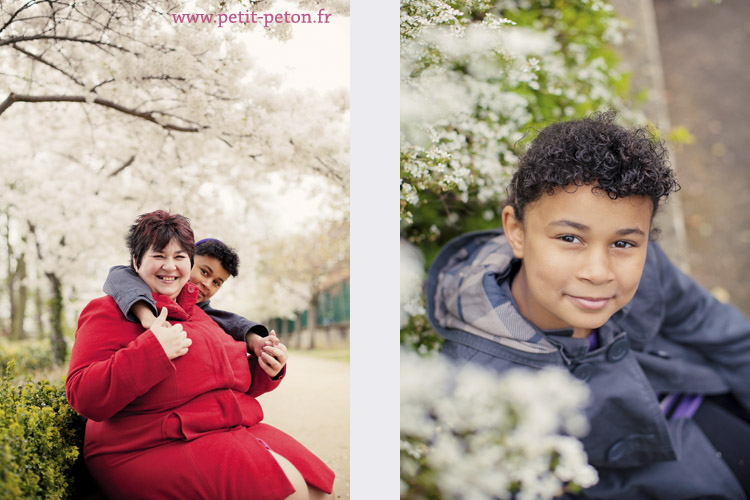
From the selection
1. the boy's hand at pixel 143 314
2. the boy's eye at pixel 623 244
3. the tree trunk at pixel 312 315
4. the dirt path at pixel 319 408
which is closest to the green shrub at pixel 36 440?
the boy's hand at pixel 143 314

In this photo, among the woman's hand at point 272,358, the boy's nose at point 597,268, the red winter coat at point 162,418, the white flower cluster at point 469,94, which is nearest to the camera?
the red winter coat at point 162,418

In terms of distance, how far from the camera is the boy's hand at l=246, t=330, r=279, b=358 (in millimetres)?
1868

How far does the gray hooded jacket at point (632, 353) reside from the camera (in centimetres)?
197

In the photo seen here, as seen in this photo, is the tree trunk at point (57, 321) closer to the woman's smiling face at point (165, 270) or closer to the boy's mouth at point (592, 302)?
the woman's smiling face at point (165, 270)

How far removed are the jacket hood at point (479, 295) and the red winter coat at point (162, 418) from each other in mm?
831

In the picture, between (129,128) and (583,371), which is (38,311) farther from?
(583,371)

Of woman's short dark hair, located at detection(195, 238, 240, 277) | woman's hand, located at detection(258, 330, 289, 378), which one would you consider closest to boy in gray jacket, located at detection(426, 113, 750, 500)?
woman's hand, located at detection(258, 330, 289, 378)

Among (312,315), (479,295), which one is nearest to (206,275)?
(312,315)

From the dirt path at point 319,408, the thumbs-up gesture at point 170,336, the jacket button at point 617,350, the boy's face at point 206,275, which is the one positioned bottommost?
the dirt path at point 319,408

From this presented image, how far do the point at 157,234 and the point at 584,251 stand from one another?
1364 mm

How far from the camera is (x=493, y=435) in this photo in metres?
2.11

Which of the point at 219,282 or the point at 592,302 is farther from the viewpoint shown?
the point at 219,282

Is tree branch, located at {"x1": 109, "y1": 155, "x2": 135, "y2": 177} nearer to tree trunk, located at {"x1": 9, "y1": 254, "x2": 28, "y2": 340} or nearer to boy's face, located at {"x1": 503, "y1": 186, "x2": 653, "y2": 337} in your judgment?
tree trunk, located at {"x1": 9, "y1": 254, "x2": 28, "y2": 340}

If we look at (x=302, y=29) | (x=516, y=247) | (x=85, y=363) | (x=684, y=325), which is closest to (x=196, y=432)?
(x=85, y=363)
